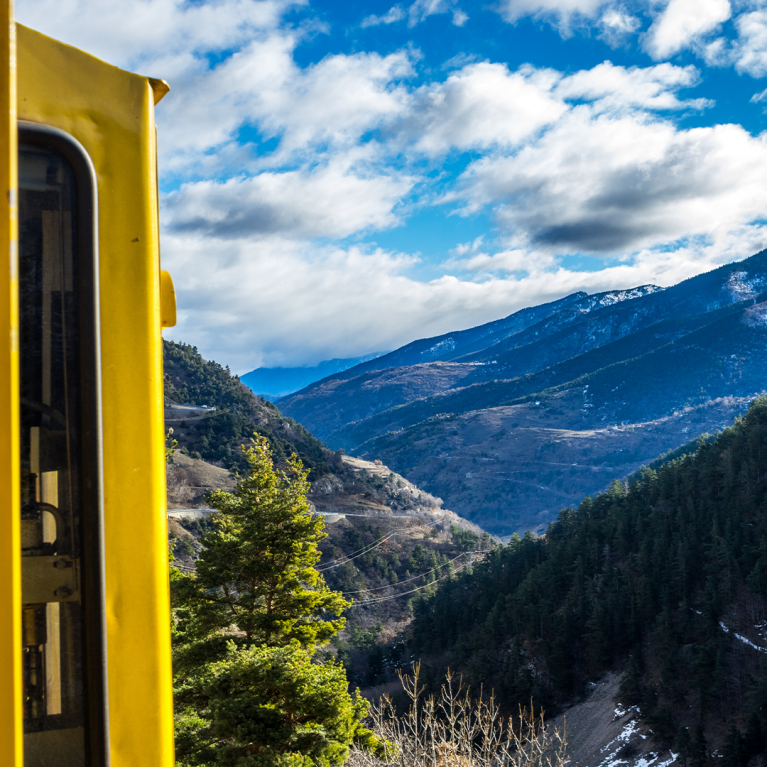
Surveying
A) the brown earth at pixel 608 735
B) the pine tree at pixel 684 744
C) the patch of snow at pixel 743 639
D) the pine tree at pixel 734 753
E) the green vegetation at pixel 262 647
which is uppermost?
the green vegetation at pixel 262 647

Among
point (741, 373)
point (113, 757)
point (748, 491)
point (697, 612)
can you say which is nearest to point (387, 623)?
point (697, 612)

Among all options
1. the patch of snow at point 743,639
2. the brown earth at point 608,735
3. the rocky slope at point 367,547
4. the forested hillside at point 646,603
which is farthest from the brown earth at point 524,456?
the patch of snow at point 743,639

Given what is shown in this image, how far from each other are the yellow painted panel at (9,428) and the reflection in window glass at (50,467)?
0.38 ft

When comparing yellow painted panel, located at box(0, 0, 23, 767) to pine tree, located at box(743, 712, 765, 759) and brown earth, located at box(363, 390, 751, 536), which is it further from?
brown earth, located at box(363, 390, 751, 536)

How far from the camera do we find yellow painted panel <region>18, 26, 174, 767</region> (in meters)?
1.31

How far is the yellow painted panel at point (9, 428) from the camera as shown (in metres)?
1.06

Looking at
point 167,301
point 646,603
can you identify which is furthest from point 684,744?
point 167,301

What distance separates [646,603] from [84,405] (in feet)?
161

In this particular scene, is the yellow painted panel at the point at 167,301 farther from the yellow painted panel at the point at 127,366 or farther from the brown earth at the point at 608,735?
the brown earth at the point at 608,735

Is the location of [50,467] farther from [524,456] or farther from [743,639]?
[524,456]

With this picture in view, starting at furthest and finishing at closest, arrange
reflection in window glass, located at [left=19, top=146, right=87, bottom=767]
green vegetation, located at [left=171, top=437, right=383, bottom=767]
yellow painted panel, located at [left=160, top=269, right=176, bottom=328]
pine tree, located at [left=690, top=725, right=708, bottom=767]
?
pine tree, located at [left=690, top=725, right=708, bottom=767], green vegetation, located at [left=171, top=437, right=383, bottom=767], yellow painted panel, located at [left=160, top=269, right=176, bottom=328], reflection in window glass, located at [left=19, top=146, right=87, bottom=767]

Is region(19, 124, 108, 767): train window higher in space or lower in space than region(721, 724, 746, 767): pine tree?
higher

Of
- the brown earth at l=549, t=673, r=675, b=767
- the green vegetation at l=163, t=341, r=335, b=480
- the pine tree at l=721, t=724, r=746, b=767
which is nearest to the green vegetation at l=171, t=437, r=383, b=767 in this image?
the pine tree at l=721, t=724, r=746, b=767

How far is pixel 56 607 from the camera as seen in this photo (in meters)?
1.26
